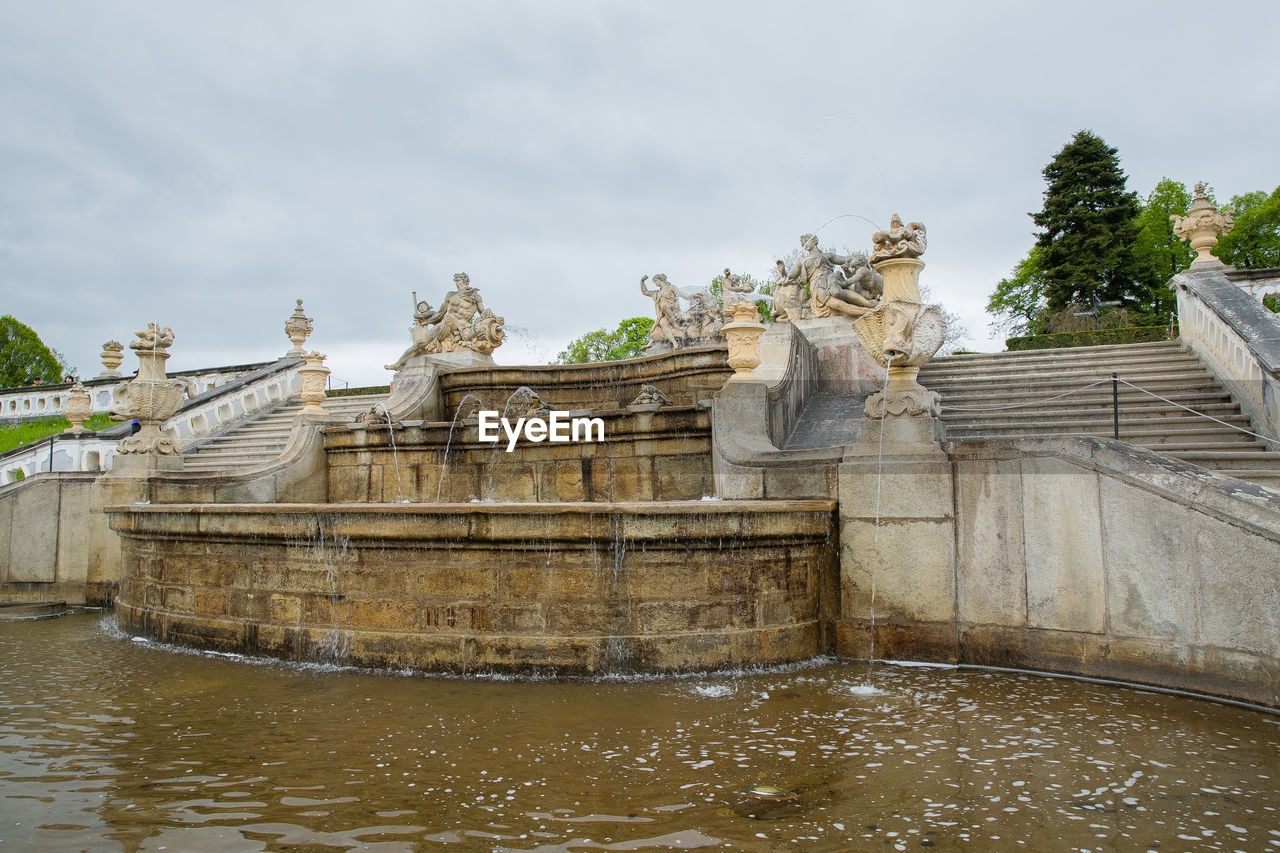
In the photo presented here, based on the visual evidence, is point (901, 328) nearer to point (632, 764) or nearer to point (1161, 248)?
point (632, 764)

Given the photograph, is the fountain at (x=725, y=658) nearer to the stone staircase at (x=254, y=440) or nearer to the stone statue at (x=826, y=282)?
the stone statue at (x=826, y=282)

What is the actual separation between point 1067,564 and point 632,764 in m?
3.98

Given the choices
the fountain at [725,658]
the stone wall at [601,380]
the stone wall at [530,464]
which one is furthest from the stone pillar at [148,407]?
the stone wall at [601,380]

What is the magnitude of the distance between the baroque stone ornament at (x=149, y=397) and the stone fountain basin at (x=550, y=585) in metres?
6.54

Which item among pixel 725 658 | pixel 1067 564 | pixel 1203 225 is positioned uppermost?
pixel 1203 225

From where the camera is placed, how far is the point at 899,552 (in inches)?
276

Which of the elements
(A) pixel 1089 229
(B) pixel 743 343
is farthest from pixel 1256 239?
(B) pixel 743 343

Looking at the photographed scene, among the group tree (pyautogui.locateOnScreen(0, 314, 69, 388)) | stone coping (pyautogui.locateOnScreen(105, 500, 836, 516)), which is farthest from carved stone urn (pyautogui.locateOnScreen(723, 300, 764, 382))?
tree (pyautogui.locateOnScreen(0, 314, 69, 388))

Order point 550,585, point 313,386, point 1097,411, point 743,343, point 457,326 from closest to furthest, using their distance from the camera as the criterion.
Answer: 1. point 550,585
2. point 743,343
3. point 1097,411
4. point 313,386
5. point 457,326

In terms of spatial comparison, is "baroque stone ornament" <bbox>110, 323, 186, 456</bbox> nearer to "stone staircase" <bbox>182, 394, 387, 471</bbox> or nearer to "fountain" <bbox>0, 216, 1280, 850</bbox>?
"stone staircase" <bbox>182, 394, 387, 471</bbox>

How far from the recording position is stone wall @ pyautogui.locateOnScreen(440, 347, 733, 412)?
1334 cm

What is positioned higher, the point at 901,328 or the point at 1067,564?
the point at 901,328

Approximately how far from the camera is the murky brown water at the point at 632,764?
3.62 meters

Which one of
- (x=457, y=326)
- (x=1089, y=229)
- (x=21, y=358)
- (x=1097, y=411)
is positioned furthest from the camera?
(x=21, y=358)
